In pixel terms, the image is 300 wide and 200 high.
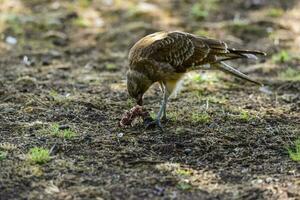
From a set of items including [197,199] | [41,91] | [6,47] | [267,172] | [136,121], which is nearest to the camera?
[197,199]

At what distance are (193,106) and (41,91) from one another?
2047mm

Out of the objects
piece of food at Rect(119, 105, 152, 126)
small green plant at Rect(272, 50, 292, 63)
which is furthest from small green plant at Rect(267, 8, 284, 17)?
piece of food at Rect(119, 105, 152, 126)

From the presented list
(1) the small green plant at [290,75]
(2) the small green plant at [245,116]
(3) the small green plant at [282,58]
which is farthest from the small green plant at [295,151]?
(3) the small green plant at [282,58]

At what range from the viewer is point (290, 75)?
932 centimetres

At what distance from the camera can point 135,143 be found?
6.36 m

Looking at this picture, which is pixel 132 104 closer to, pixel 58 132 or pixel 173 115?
pixel 173 115

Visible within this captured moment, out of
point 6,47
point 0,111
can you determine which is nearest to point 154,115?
point 0,111

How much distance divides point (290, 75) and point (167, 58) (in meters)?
3.12

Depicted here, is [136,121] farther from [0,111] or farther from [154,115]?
[0,111]

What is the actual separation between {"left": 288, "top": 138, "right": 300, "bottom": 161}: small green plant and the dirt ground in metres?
0.08

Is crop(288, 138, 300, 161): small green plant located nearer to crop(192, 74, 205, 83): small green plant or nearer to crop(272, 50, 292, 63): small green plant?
crop(192, 74, 205, 83): small green plant

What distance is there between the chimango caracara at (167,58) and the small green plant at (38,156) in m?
1.30

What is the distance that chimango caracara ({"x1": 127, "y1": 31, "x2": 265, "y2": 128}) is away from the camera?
22.0 ft

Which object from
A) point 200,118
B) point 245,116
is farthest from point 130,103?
point 245,116
